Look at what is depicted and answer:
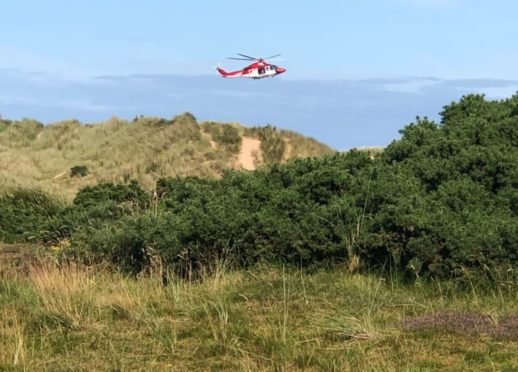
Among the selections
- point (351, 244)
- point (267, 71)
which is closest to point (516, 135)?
point (351, 244)

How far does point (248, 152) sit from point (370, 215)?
84.8ft

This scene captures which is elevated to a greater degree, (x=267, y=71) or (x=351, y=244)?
(x=267, y=71)

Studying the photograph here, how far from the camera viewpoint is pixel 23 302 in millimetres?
8047

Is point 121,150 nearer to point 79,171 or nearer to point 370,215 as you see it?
point 79,171

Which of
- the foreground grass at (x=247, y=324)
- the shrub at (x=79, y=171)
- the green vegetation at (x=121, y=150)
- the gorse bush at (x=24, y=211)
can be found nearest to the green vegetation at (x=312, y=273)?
the foreground grass at (x=247, y=324)

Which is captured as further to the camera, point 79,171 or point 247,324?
point 79,171

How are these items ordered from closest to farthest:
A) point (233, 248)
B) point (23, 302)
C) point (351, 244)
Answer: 1. point (23, 302)
2. point (351, 244)
3. point (233, 248)

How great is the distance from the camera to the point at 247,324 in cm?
658

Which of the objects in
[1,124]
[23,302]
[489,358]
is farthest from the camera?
[1,124]

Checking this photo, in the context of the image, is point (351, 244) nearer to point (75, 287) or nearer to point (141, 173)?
point (75, 287)

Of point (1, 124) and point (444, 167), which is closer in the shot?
point (444, 167)

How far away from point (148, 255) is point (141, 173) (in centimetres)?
2036

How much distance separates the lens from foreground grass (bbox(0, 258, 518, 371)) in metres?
5.59

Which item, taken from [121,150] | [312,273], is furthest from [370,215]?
[121,150]
